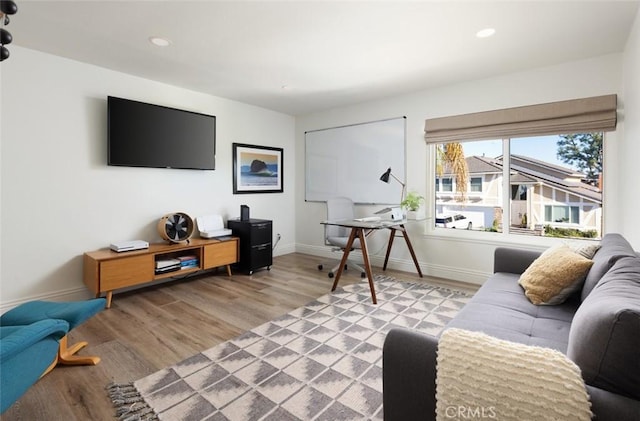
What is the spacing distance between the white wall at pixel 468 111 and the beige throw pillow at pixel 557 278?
2.73 ft

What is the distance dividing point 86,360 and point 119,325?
1.97 feet

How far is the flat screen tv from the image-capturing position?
126 inches

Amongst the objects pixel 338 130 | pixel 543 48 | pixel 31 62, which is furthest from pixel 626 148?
pixel 31 62

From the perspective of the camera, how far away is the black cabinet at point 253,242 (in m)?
4.00

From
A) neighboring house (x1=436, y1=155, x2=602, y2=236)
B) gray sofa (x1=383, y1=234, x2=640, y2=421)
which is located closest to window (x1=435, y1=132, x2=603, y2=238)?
neighboring house (x1=436, y1=155, x2=602, y2=236)

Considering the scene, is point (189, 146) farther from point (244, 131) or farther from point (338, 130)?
point (338, 130)

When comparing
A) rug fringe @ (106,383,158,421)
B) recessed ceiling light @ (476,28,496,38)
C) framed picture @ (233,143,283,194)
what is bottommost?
rug fringe @ (106,383,158,421)

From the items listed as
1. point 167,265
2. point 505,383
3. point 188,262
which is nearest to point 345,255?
point 188,262

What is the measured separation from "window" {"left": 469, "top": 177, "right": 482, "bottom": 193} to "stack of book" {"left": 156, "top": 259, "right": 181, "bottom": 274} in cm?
352

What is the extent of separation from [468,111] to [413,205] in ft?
4.06

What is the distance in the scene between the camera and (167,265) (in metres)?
3.34

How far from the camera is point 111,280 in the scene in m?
2.91

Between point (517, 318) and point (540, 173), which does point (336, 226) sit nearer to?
point (540, 173)

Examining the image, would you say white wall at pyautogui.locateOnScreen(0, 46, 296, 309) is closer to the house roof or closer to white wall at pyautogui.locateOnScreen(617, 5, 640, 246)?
the house roof
